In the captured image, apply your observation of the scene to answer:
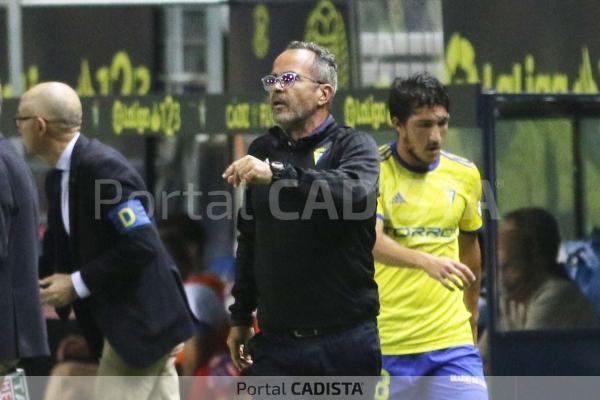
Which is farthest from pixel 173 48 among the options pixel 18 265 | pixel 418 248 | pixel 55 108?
pixel 18 265

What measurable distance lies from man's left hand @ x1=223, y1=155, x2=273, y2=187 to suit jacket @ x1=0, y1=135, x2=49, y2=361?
1290 millimetres

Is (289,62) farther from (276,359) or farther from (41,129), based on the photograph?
(41,129)

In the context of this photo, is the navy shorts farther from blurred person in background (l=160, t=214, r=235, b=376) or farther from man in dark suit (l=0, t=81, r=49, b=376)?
blurred person in background (l=160, t=214, r=235, b=376)

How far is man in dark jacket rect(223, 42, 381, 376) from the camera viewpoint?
19.3ft

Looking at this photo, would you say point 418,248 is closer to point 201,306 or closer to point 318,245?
point 318,245

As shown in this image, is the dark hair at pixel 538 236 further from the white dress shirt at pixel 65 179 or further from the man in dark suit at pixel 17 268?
the man in dark suit at pixel 17 268

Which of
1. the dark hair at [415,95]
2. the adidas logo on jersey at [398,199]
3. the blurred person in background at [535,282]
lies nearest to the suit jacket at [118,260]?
the adidas logo on jersey at [398,199]

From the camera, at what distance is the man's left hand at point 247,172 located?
5387 millimetres

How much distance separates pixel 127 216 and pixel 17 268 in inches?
36.0

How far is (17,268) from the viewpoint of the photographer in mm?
6438

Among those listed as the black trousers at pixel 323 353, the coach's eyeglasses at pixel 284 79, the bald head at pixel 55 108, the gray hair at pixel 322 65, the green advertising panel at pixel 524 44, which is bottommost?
the black trousers at pixel 323 353

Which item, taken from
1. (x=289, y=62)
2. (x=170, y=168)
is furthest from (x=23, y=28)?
(x=289, y=62)

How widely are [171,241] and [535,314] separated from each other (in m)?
2.30

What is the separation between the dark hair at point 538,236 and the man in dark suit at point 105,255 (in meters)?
2.70
